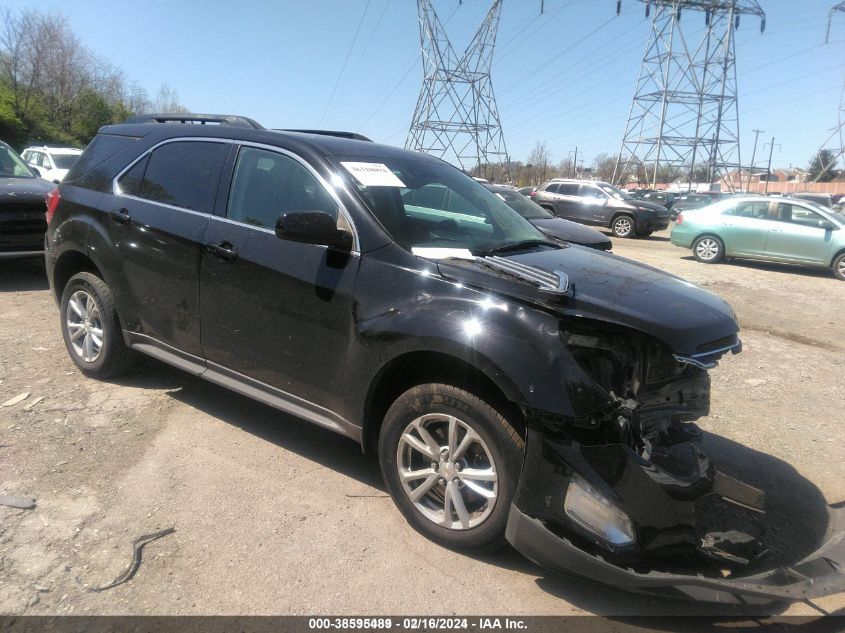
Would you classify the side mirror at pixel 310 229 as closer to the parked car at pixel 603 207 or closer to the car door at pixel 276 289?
the car door at pixel 276 289

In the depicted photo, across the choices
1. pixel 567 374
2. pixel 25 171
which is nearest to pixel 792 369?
pixel 567 374

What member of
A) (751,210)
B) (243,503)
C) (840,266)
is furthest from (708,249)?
(243,503)

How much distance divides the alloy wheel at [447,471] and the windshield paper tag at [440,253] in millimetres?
A: 792

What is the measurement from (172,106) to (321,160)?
229 feet

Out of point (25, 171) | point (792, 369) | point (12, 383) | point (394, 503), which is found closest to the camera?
point (394, 503)

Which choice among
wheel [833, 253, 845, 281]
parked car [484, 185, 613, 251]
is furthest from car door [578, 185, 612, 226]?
parked car [484, 185, 613, 251]

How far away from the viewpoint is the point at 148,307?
4.06m

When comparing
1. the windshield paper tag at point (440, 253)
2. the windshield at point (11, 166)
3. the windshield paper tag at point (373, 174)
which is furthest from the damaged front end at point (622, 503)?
the windshield at point (11, 166)

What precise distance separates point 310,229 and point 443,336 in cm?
92

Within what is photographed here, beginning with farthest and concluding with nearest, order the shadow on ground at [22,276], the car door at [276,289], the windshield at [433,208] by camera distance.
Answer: the shadow on ground at [22,276]
the windshield at [433,208]
the car door at [276,289]

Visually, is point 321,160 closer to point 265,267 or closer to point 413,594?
point 265,267

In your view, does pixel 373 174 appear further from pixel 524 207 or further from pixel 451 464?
pixel 524 207

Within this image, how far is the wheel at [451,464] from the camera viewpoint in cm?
264

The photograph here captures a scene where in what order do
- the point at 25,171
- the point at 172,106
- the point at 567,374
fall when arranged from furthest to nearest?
the point at 172,106 → the point at 25,171 → the point at 567,374
